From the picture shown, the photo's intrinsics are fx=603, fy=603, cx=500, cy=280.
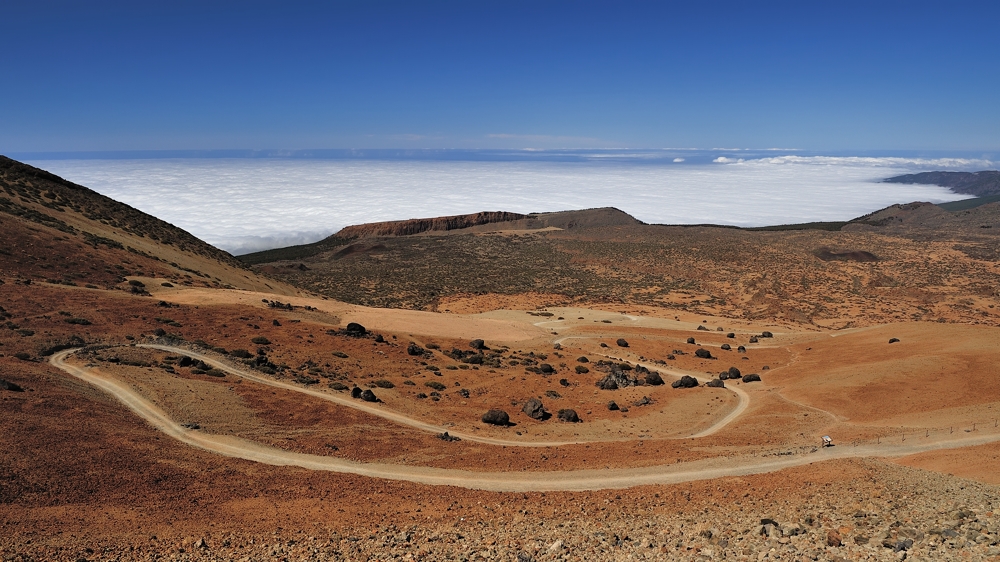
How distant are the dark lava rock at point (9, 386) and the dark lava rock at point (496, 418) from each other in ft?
48.4

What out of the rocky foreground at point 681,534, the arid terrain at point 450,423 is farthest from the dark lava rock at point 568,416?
the rocky foreground at point 681,534

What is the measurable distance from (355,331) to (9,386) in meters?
17.0

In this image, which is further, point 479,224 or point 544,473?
point 479,224

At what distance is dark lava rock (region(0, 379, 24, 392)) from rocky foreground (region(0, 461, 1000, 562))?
29.1 ft

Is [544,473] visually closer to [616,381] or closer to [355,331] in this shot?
[616,381]

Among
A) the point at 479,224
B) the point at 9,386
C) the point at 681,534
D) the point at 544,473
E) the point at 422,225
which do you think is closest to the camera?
the point at 681,534

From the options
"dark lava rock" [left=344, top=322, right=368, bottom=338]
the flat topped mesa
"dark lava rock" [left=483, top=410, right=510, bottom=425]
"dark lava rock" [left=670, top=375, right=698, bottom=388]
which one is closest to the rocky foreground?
"dark lava rock" [left=483, top=410, right=510, bottom=425]

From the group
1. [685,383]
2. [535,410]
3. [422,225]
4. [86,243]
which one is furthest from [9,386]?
[422,225]

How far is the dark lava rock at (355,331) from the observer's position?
32844 mm

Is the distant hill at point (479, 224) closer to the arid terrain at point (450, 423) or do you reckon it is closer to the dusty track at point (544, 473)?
the arid terrain at point (450, 423)

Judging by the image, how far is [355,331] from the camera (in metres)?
33.2

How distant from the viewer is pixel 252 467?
1558cm

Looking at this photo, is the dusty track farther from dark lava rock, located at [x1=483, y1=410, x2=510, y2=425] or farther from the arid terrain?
dark lava rock, located at [x1=483, y1=410, x2=510, y2=425]

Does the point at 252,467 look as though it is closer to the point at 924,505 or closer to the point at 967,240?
the point at 924,505
